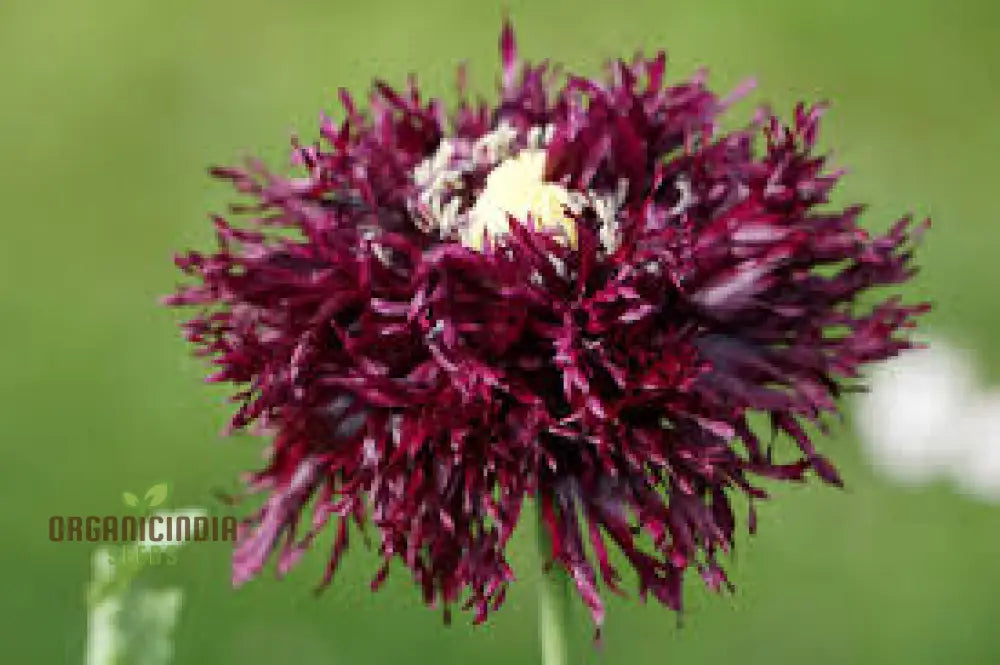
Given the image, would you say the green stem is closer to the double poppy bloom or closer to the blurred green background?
the double poppy bloom

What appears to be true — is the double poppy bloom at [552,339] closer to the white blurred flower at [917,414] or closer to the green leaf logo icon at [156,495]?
the green leaf logo icon at [156,495]

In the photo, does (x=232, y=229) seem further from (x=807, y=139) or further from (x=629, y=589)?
(x=629, y=589)

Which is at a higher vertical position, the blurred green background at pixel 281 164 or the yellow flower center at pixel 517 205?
the blurred green background at pixel 281 164

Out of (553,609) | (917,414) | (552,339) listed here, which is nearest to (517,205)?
(552,339)

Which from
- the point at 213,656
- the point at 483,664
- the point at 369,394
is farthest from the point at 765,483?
the point at 369,394

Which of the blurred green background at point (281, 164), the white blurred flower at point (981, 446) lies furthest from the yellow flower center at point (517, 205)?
the white blurred flower at point (981, 446)

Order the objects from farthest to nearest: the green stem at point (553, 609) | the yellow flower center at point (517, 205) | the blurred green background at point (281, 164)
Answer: the blurred green background at point (281, 164) < the yellow flower center at point (517, 205) < the green stem at point (553, 609)

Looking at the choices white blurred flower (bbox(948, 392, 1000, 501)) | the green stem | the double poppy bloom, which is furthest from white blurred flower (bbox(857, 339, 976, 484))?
the green stem
